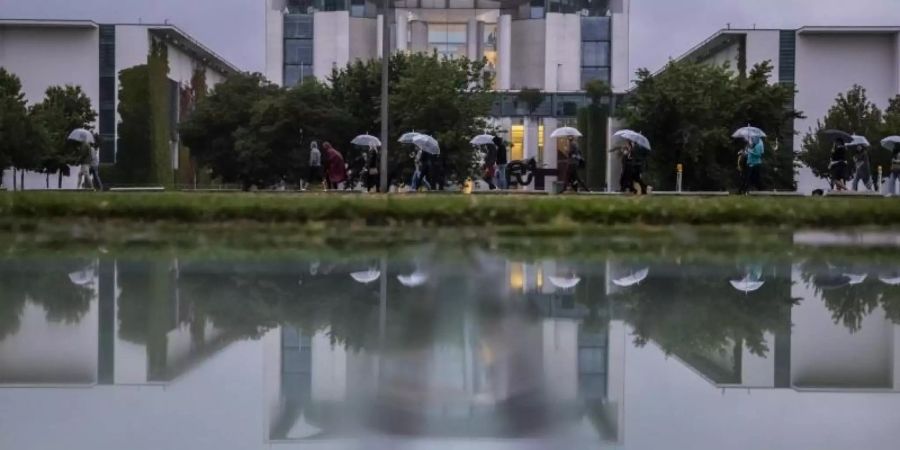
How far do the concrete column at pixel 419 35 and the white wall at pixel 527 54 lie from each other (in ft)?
21.6

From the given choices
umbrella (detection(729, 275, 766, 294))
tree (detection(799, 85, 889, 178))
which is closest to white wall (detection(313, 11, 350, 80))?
tree (detection(799, 85, 889, 178))

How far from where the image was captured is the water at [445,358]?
507 centimetres

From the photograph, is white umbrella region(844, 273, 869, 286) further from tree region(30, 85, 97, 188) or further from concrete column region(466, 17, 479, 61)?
concrete column region(466, 17, 479, 61)

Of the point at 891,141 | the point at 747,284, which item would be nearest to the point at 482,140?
the point at 891,141

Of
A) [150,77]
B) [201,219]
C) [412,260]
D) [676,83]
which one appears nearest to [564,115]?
[150,77]

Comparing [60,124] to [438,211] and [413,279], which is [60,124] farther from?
[413,279]

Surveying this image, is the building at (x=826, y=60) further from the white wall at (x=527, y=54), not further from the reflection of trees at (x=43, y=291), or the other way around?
the reflection of trees at (x=43, y=291)

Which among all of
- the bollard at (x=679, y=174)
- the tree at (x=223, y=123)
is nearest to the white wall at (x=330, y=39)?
the tree at (x=223, y=123)

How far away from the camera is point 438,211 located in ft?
56.6

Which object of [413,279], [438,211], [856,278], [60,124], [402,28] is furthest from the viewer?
[402,28]

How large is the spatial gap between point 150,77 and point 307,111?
95.0 ft

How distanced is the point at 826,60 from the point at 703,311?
68.2 m

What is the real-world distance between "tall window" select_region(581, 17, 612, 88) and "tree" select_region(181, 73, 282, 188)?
40.6 metres

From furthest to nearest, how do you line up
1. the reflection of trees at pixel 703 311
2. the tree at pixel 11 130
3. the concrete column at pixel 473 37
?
the concrete column at pixel 473 37 < the tree at pixel 11 130 < the reflection of trees at pixel 703 311
